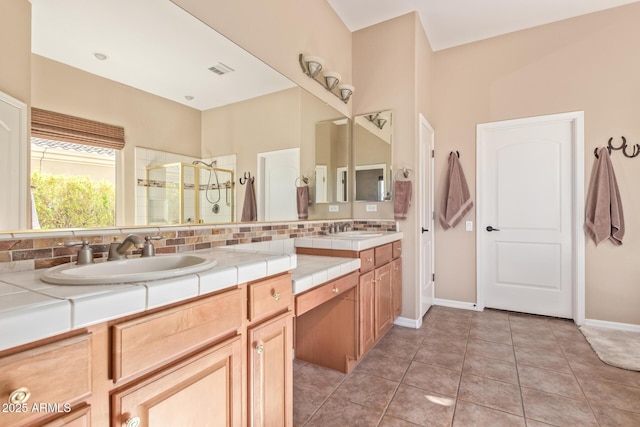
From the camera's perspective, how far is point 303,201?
254 centimetres

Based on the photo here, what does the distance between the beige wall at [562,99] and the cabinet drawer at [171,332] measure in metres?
3.15

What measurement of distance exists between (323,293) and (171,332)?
100 cm

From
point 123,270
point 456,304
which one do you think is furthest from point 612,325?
point 123,270

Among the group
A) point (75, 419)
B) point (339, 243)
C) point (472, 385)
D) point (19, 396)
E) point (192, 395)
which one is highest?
point (339, 243)

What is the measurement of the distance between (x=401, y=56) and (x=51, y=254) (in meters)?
3.18

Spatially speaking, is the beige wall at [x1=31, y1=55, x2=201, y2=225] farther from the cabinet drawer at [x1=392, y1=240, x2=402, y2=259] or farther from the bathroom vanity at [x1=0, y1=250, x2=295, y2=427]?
the cabinet drawer at [x1=392, y1=240, x2=402, y2=259]

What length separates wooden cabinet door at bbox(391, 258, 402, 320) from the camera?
9.08 feet

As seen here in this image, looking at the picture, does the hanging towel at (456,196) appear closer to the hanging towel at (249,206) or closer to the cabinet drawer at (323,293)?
the cabinet drawer at (323,293)

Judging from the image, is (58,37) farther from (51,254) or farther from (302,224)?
(302,224)

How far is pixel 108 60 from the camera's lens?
50.5 inches

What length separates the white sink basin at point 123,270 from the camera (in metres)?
0.81

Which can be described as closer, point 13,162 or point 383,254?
point 13,162

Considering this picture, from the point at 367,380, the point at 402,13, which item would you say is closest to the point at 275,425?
the point at 367,380

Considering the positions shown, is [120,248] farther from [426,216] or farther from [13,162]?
[426,216]
